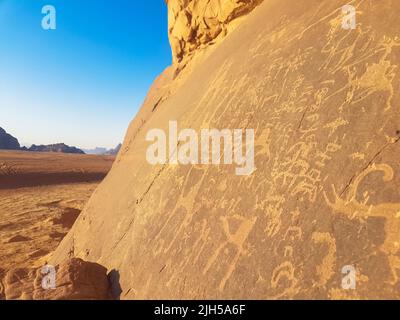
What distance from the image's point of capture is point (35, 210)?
8859 mm

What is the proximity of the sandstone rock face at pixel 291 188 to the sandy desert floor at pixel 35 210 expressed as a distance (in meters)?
2.73

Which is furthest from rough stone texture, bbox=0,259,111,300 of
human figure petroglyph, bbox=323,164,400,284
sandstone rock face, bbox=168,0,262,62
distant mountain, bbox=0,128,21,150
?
distant mountain, bbox=0,128,21,150

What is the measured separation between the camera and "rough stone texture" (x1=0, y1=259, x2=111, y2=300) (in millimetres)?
2248

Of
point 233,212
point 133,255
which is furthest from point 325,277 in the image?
point 133,255

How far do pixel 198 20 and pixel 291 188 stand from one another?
4.01 metres

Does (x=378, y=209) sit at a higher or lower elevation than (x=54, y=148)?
lower

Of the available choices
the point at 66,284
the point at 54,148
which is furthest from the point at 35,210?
the point at 54,148

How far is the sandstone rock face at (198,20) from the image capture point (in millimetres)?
4406

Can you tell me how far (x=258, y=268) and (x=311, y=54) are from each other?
1.57 meters

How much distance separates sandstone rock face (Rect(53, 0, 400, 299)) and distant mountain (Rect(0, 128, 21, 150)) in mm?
55883

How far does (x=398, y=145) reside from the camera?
1530 mm

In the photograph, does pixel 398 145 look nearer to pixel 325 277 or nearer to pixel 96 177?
pixel 325 277

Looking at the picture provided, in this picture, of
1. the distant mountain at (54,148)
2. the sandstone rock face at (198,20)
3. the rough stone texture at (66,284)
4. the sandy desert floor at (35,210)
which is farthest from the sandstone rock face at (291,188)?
the distant mountain at (54,148)

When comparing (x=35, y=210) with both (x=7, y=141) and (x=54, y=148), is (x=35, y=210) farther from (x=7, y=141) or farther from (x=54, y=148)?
(x=54, y=148)
